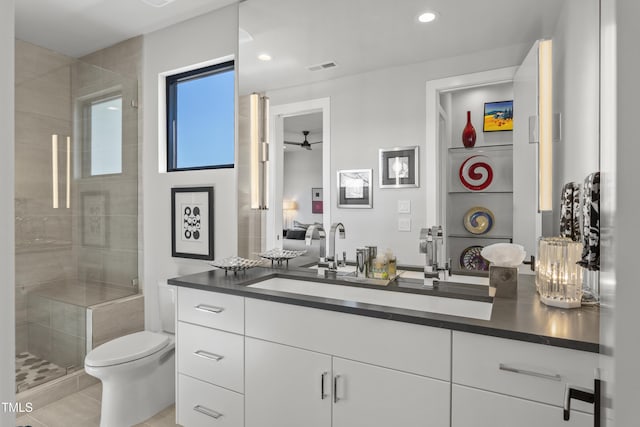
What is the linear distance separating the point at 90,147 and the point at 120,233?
2.29 ft

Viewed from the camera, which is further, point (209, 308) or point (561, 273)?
point (209, 308)

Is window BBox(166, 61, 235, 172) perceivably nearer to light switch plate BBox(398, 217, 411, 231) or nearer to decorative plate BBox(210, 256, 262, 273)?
decorative plate BBox(210, 256, 262, 273)

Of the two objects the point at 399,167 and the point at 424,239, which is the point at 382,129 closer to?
the point at 399,167

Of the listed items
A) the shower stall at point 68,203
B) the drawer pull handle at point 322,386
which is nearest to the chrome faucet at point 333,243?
the drawer pull handle at point 322,386

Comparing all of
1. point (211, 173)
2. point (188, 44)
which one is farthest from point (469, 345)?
point (188, 44)

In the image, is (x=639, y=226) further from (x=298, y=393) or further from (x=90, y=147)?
(x=90, y=147)

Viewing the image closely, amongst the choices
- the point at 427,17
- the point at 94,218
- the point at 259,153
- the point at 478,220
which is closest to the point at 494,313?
the point at 478,220

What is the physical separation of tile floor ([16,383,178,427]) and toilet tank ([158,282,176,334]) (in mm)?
513

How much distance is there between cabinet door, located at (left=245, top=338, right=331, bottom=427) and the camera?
1528 millimetres

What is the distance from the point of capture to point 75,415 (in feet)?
7.48

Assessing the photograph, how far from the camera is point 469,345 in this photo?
124 centimetres

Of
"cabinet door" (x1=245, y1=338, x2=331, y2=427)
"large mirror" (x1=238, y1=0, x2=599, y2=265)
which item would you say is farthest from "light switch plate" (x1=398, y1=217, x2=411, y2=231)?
"cabinet door" (x1=245, y1=338, x2=331, y2=427)

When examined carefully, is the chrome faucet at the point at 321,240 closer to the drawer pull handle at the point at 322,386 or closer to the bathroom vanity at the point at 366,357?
the bathroom vanity at the point at 366,357

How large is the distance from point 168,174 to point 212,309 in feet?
4.73
